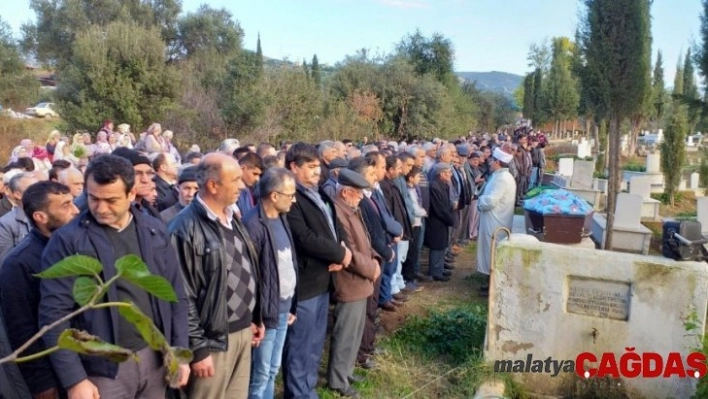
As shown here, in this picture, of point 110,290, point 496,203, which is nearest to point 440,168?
point 496,203

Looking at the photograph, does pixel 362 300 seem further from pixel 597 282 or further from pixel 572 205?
pixel 572 205

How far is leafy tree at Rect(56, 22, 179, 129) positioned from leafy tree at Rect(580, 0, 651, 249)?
12.7 metres

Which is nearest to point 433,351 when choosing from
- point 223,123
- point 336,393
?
point 336,393

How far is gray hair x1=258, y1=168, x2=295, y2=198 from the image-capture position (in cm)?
367

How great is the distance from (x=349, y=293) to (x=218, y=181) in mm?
1666

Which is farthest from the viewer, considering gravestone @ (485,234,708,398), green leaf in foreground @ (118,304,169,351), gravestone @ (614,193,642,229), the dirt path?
gravestone @ (614,193,642,229)

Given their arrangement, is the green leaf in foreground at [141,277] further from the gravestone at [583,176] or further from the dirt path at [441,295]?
the gravestone at [583,176]

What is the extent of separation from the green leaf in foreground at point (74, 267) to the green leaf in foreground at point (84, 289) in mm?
63

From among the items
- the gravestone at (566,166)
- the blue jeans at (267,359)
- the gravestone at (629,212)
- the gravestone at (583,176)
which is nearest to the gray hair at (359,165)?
the blue jeans at (267,359)

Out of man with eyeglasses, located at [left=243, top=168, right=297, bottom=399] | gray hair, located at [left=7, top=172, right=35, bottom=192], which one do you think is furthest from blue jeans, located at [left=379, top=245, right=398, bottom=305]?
gray hair, located at [left=7, top=172, right=35, bottom=192]

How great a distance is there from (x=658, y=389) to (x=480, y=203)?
12.1 feet

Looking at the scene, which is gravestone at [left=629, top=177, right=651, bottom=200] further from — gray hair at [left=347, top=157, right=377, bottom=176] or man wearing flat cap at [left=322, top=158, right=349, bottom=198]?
gray hair at [left=347, top=157, right=377, bottom=176]

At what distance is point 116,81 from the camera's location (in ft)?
55.7

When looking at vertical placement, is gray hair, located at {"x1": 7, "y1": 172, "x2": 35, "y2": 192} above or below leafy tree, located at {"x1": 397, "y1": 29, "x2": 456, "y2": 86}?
below
